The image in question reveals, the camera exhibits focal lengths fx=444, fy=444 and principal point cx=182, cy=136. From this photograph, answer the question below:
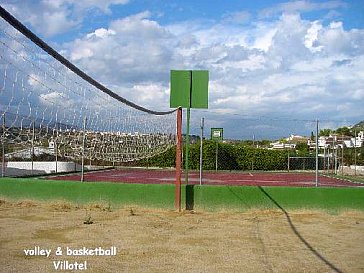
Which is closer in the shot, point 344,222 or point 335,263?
point 335,263

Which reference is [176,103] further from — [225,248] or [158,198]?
[225,248]

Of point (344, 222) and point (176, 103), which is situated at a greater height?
point (176, 103)

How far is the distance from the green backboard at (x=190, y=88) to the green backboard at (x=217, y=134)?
4907 mm

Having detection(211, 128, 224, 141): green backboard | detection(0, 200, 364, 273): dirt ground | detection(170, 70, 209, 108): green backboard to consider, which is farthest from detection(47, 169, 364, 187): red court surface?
detection(0, 200, 364, 273): dirt ground

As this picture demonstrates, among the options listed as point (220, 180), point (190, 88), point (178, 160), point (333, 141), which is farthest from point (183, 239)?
point (220, 180)

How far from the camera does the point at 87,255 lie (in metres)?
6.03

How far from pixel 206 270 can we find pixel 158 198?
497 cm

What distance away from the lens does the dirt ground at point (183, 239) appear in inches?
223

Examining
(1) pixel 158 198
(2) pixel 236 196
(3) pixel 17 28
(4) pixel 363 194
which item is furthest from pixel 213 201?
(3) pixel 17 28

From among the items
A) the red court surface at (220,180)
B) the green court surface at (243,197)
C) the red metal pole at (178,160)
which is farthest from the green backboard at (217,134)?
the red metal pole at (178,160)

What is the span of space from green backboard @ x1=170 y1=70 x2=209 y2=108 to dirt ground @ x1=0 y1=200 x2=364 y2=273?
8.28 feet

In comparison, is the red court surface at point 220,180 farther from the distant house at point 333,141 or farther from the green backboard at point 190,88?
the green backboard at point 190,88

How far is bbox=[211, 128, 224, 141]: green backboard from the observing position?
49.3 ft

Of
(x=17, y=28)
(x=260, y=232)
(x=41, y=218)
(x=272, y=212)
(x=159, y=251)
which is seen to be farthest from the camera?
(x=272, y=212)
